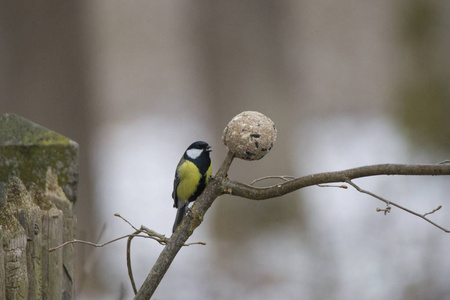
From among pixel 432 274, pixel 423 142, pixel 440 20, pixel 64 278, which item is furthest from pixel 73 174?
pixel 440 20

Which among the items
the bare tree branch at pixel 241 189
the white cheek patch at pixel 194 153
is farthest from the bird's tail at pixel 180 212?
the bare tree branch at pixel 241 189

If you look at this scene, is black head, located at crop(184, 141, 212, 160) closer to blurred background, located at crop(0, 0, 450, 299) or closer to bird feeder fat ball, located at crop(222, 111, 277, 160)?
bird feeder fat ball, located at crop(222, 111, 277, 160)

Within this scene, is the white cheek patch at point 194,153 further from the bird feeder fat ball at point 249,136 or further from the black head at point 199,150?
the bird feeder fat ball at point 249,136

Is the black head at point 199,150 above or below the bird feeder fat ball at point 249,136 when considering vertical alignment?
below

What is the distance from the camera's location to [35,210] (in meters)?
1.08

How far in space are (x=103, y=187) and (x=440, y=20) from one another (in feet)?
7.74

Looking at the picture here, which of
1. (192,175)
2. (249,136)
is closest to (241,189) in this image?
(249,136)

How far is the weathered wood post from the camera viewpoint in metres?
1.00

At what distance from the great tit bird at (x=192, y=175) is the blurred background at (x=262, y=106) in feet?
5.71

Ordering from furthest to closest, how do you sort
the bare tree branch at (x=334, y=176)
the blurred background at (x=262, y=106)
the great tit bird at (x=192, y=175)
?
1. the blurred background at (x=262, y=106)
2. the great tit bird at (x=192, y=175)
3. the bare tree branch at (x=334, y=176)

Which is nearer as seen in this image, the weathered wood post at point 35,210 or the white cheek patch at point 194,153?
the weathered wood post at point 35,210

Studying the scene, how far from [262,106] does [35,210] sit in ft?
9.49

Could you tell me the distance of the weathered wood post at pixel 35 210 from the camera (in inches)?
39.4

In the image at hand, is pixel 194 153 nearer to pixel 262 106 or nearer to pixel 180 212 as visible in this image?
pixel 180 212
